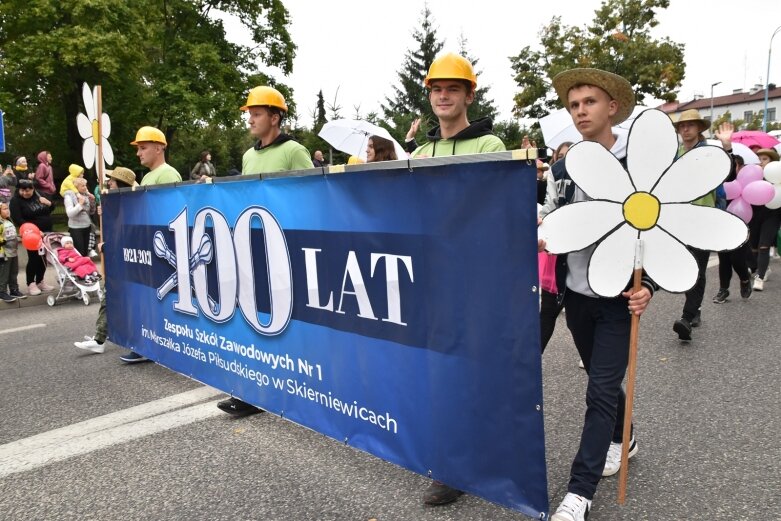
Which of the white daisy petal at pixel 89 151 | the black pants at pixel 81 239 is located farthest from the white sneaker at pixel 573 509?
the black pants at pixel 81 239

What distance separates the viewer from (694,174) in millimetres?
2393

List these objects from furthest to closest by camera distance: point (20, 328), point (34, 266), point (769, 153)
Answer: point (34, 266)
point (769, 153)
point (20, 328)

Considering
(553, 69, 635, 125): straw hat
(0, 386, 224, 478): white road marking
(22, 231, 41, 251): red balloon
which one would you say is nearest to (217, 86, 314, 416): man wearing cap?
(0, 386, 224, 478): white road marking

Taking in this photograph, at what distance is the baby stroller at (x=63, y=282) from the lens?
8.98 metres

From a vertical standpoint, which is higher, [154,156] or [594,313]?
[154,156]

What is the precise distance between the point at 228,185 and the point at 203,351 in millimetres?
1247

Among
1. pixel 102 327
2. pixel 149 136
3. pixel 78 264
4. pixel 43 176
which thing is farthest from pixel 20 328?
pixel 43 176

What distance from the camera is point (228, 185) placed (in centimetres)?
384

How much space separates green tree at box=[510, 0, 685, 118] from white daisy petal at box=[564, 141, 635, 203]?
→ 3152cm

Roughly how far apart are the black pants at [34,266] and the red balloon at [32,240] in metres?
0.66

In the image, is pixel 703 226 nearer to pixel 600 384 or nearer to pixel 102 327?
pixel 600 384

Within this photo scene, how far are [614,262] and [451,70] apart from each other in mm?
1388

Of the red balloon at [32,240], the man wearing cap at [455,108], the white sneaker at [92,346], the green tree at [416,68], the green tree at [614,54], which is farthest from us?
the green tree at [416,68]

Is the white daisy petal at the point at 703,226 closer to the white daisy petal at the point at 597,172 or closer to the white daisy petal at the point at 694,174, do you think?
the white daisy petal at the point at 694,174
